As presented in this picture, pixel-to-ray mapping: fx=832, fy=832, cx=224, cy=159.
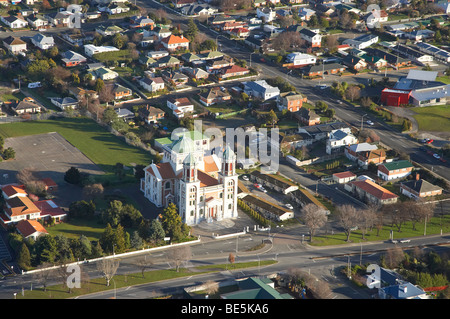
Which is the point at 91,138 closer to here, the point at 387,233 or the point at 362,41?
the point at 387,233

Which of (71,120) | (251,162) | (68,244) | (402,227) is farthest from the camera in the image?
(71,120)

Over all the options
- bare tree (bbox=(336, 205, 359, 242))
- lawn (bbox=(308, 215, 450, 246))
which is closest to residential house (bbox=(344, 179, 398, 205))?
lawn (bbox=(308, 215, 450, 246))

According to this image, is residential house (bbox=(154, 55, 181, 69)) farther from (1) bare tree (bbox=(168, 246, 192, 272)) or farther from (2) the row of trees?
(1) bare tree (bbox=(168, 246, 192, 272))

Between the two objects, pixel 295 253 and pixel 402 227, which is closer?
pixel 295 253

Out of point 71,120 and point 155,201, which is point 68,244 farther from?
point 71,120

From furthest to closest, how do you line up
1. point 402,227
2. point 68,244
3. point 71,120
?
point 71,120 < point 402,227 < point 68,244

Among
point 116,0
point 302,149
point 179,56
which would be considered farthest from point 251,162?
point 116,0
